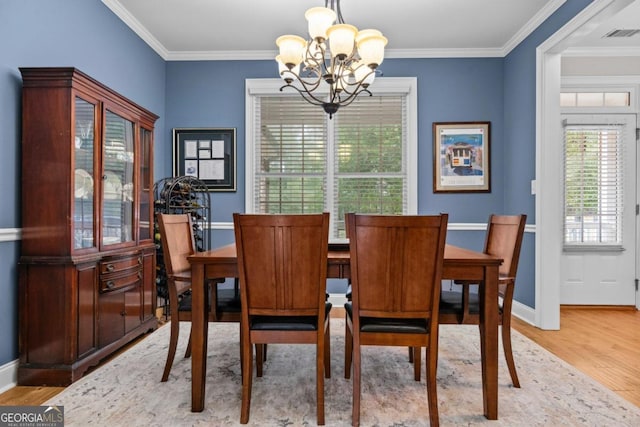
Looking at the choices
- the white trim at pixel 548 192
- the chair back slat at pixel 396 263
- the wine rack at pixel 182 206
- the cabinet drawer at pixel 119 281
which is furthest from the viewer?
the wine rack at pixel 182 206

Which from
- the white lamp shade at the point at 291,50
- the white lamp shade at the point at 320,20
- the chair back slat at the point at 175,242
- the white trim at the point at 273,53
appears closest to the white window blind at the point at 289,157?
the white trim at the point at 273,53

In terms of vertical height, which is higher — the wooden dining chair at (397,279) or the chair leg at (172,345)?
the wooden dining chair at (397,279)

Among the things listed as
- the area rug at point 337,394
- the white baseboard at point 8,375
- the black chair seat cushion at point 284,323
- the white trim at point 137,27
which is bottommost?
the area rug at point 337,394

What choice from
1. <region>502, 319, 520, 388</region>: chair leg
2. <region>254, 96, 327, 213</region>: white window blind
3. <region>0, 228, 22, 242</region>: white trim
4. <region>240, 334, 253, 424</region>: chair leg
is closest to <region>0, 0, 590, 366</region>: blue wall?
<region>254, 96, 327, 213</region>: white window blind

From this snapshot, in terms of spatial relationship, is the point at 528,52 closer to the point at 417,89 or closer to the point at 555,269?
the point at 417,89

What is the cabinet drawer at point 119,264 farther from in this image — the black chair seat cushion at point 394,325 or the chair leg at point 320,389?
the black chair seat cushion at point 394,325

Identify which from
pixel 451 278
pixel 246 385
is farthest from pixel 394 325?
pixel 246 385

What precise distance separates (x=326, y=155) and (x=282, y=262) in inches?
103

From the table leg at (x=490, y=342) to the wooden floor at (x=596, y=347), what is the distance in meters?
0.85

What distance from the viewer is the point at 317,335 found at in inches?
67.0

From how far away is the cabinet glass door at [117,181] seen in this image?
246cm

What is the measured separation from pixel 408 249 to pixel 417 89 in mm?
2945

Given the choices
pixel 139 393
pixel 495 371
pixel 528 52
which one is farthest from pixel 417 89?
pixel 139 393

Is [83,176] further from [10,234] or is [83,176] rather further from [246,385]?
[246,385]
